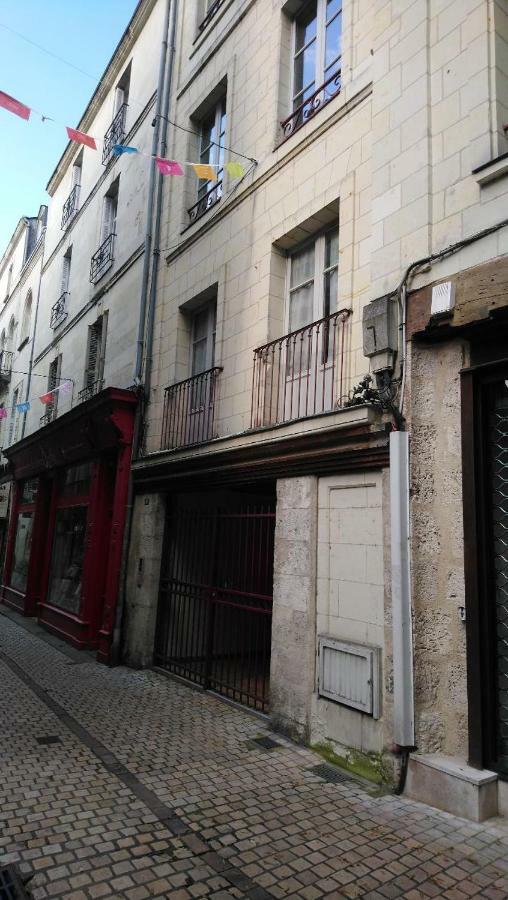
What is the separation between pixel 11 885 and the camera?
2771 mm

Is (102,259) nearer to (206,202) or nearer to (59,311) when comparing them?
(59,311)

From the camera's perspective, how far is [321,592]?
492cm

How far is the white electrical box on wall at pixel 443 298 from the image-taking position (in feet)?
12.9

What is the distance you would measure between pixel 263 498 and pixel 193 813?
5217 millimetres

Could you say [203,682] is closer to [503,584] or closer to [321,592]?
[321,592]

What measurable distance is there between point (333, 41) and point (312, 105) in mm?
712

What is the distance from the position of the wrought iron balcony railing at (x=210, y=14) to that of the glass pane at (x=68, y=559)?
26.4 ft

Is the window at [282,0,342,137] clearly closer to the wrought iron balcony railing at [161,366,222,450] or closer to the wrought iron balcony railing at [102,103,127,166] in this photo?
the wrought iron balcony railing at [161,366,222,450]

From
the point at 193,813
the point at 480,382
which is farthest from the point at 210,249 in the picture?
the point at 193,813

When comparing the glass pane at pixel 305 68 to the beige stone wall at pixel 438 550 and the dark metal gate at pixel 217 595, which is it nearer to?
the beige stone wall at pixel 438 550

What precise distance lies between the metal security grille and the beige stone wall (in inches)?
8.2

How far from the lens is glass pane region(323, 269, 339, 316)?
5672 millimetres

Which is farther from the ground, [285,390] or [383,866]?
[285,390]

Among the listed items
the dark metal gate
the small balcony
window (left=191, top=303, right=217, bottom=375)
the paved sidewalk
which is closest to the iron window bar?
the small balcony
